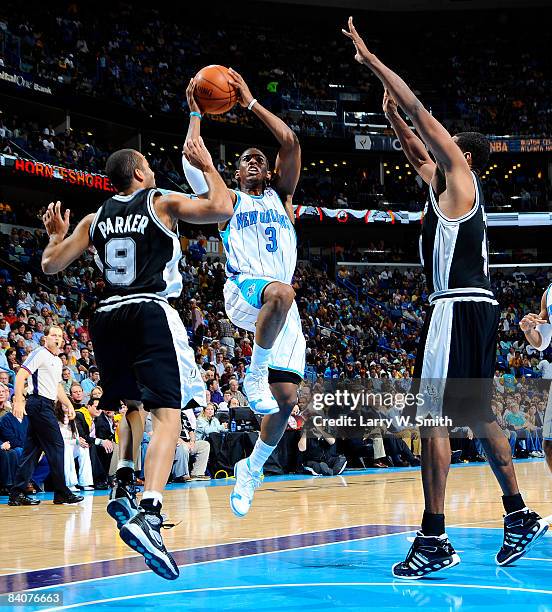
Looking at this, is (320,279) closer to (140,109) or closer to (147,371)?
(140,109)

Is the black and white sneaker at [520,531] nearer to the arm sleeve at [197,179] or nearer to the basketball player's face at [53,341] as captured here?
the arm sleeve at [197,179]

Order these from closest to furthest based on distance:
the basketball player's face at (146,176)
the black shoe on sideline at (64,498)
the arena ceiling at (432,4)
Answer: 1. the basketball player's face at (146,176)
2. the black shoe on sideline at (64,498)
3. the arena ceiling at (432,4)

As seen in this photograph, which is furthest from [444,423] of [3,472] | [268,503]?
[3,472]

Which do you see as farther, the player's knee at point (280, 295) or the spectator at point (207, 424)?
the spectator at point (207, 424)

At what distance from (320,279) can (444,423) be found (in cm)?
2519

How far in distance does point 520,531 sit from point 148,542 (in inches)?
93.0

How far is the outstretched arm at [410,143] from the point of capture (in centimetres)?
568

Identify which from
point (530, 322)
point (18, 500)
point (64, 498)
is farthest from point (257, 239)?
point (18, 500)

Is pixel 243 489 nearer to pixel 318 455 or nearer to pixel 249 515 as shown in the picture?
pixel 249 515

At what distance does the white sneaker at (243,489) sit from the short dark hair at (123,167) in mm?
2247

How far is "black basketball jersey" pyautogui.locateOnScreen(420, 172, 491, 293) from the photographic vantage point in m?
5.22

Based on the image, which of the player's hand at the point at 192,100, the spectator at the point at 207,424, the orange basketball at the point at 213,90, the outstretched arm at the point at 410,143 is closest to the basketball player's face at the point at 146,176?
the player's hand at the point at 192,100

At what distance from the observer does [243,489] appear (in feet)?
20.0

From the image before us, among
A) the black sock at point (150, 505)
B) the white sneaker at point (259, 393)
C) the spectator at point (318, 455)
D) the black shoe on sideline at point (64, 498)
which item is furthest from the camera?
the spectator at point (318, 455)
